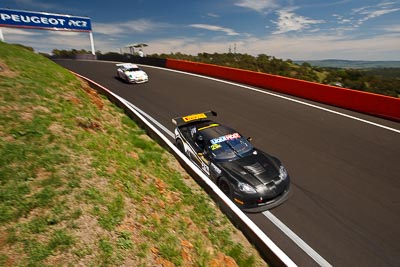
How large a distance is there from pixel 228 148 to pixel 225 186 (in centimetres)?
117

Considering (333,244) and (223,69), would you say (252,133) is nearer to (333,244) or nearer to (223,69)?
(333,244)

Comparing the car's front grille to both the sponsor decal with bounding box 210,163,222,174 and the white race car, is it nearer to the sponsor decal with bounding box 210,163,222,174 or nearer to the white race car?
the sponsor decal with bounding box 210,163,222,174

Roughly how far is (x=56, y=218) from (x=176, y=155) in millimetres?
4121

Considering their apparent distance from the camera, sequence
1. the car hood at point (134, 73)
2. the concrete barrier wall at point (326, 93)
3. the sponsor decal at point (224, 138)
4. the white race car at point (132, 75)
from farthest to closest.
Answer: the car hood at point (134, 73) < the white race car at point (132, 75) < the concrete barrier wall at point (326, 93) < the sponsor decal at point (224, 138)

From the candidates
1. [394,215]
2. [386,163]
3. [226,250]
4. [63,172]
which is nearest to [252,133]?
[386,163]

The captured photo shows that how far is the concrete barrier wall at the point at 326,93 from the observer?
1071 cm

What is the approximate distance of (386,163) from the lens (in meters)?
7.43

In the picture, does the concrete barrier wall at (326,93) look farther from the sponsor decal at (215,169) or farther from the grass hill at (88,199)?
the grass hill at (88,199)

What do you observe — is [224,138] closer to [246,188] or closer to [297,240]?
[246,188]

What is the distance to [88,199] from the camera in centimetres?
382

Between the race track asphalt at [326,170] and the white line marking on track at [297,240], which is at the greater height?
the race track asphalt at [326,170]

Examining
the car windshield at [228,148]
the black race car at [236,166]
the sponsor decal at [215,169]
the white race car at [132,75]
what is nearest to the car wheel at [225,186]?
the black race car at [236,166]

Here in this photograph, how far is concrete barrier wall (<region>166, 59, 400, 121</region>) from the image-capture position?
1071cm

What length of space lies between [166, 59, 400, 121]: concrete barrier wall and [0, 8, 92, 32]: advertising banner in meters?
27.1
